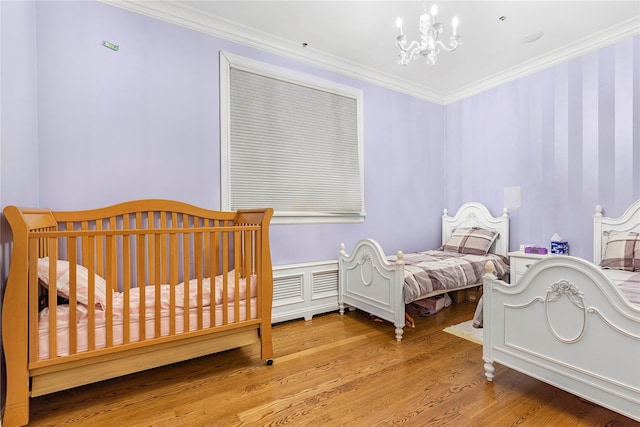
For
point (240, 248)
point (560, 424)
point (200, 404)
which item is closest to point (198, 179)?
point (240, 248)

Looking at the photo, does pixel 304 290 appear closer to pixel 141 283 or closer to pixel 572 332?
pixel 141 283

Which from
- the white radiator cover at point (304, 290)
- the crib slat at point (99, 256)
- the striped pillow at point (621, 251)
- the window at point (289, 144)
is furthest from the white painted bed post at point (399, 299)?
the crib slat at point (99, 256)

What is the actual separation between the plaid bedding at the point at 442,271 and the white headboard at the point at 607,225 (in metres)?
0.75

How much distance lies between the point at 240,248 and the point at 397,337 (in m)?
1.36

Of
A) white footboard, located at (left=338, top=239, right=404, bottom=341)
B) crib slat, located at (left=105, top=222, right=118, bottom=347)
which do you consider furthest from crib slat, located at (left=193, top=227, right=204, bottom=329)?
white footboard, located at (left=338, top=239, right=404, bottom=341)

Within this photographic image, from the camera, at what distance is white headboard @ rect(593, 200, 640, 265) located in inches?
97.7

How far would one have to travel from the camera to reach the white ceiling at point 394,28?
2.29 m

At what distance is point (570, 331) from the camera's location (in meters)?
1.41

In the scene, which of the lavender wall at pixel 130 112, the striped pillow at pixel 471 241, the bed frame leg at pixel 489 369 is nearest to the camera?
the bed frame leg at pixel 489 369

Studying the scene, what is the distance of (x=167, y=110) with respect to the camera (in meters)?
2.30

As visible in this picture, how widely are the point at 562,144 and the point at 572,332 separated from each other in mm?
2288

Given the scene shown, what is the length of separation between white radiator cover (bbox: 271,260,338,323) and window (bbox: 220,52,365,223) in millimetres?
459

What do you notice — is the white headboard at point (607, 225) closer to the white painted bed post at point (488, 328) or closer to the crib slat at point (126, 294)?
the white painted bed post at point (488, 328)

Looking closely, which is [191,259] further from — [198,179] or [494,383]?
[494,383]
